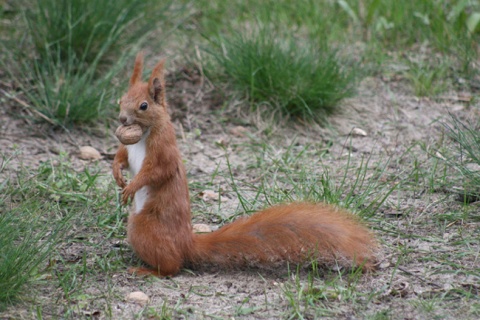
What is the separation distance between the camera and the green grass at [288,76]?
443 centimetres

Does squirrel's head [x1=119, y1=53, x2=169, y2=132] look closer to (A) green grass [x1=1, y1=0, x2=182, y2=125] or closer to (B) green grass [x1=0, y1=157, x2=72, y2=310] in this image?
(B) green grass [x1=0, y1=157, x2=72, y2=310]

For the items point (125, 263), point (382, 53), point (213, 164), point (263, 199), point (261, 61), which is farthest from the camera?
point (382, 53)

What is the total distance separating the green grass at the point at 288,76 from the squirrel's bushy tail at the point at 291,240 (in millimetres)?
1625

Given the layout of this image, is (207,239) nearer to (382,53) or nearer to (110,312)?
(110,312)

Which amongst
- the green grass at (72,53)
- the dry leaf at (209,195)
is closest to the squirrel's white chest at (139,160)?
the dry leaf at (209,195)

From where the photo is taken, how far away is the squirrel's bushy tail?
8.95 ft

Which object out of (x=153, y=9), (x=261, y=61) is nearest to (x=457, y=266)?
(x=261, y=61)

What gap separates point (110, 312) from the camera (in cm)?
256

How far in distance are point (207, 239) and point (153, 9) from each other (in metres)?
2.86

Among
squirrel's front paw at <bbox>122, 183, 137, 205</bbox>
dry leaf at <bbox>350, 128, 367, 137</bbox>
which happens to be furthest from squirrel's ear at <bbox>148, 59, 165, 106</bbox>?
dry leaf at <bbox>350, 128, 367, 137</bbox>

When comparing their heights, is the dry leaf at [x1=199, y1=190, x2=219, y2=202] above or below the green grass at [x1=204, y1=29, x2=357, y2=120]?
below

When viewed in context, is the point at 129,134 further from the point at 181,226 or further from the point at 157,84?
the point at 181,226

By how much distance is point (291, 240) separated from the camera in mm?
2734

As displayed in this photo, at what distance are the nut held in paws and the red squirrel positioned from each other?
26mm
